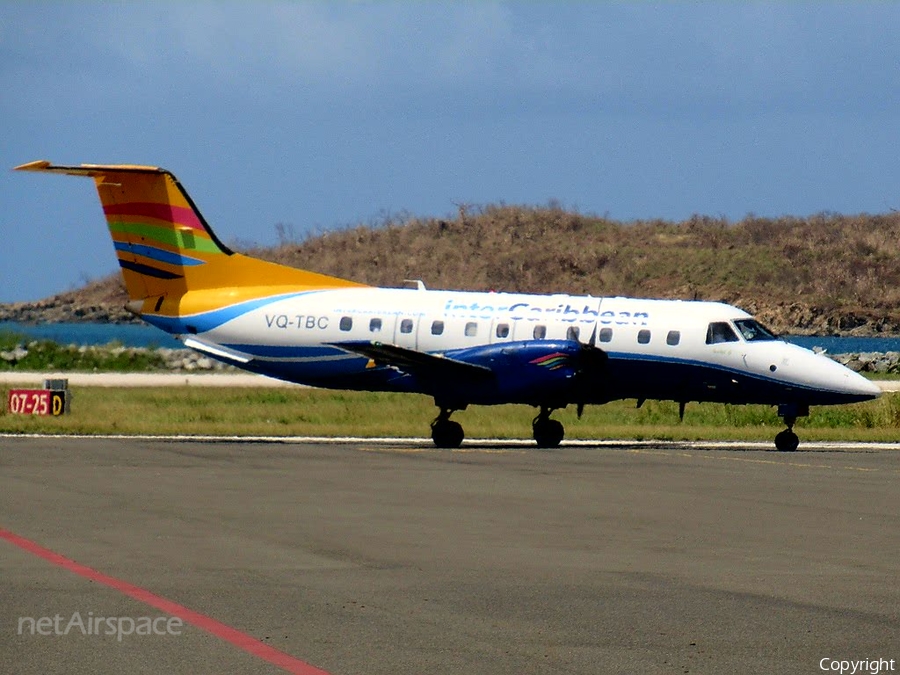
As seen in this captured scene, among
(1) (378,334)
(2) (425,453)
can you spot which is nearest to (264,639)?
(2) (425,453)

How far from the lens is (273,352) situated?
33.4 meters

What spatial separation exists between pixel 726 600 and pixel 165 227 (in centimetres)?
2386

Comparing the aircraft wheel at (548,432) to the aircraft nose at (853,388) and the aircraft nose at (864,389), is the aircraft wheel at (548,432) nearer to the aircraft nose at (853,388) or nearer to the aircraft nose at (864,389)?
the aircraft nose at (853,388)

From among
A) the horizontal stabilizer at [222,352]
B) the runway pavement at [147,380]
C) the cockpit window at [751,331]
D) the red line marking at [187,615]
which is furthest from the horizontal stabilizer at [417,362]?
the runway pavement at [147,380]

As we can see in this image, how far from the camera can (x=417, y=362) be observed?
31.1 metres

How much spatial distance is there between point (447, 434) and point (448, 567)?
698 inches

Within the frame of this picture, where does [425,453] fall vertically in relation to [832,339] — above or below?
below

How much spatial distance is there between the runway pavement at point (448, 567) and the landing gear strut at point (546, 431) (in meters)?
6.89

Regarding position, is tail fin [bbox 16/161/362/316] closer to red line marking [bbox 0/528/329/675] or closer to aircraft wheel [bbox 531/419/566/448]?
aircraft wheel [bbox 531/419/566/448]

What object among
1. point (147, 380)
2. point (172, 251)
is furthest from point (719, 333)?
point (147, 380)

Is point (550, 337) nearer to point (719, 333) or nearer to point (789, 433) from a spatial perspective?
point (719, 333)

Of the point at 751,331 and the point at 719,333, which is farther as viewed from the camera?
the point at 751,331

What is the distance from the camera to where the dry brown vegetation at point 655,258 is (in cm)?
13138

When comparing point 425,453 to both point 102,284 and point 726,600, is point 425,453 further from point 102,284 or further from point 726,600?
point 102,284
